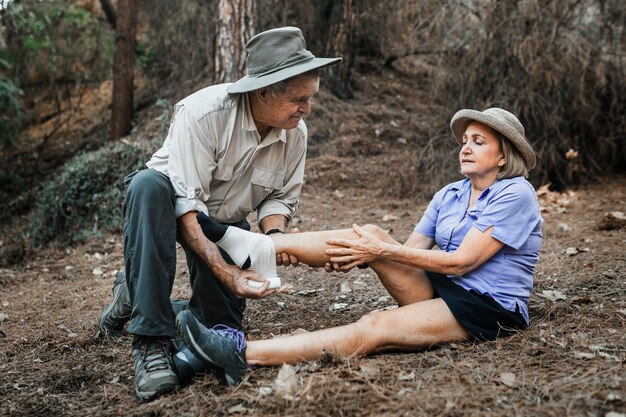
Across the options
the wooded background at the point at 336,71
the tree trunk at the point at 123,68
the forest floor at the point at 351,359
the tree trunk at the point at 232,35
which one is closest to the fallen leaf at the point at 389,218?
the forest floor at the point at 351,359

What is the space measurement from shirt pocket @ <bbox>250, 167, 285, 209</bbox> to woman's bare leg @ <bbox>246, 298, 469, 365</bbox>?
43.2 inches

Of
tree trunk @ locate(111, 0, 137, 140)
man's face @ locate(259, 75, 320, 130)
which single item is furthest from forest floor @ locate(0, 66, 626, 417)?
tree trunk @ locate(111, 0, 137, 140)

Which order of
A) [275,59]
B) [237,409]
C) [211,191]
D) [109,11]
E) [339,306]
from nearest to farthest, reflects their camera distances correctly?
[237,409], [275,59], [211,191], [339,306], [109,11]

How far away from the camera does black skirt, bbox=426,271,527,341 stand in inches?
130

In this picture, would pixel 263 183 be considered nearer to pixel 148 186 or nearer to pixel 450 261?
pixel 148 186

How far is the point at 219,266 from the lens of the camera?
11.1 feet

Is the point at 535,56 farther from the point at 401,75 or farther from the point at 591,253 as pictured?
the point at 401,75

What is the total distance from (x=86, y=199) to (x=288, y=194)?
490cm

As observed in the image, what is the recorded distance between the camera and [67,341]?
4129 millimetres

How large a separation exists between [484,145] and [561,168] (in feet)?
18.4

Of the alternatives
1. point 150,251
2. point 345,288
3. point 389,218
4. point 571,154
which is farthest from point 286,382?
point 571,154

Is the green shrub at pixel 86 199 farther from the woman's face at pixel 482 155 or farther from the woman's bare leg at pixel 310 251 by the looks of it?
the woman's face at pixel 482 155

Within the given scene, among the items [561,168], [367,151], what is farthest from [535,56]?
[367,151]

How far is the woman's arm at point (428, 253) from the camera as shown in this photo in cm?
324
